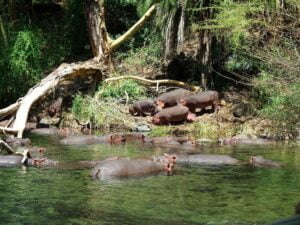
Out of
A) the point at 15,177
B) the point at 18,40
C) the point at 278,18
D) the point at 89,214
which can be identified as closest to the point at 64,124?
the point at 18,40

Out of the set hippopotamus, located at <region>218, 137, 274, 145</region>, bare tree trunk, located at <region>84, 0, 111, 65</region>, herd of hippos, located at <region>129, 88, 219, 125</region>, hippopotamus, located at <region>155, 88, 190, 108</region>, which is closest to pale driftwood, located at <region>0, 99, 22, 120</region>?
herd of hippos, located at <region>129, 88, 219, 125</region>

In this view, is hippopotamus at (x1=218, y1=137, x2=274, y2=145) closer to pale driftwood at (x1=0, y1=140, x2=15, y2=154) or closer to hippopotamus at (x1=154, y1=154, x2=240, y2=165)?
hippopotamus at (x1=154, y1=154, x2=240, y2=165)

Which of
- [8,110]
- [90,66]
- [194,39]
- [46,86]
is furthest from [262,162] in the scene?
[194,39]

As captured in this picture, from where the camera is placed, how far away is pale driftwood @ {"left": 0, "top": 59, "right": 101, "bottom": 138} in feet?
68.2

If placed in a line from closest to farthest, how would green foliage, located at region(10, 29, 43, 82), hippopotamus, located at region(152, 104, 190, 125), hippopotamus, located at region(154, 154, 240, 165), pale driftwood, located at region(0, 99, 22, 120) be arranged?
hippopotamus, located at region(154, 154, 240, 165)
pale driftwood, located at region(0, 99, 22, 120)
hippopotamus, located at region(152, 104, 190, 125)
green foliage, located at region(10, 29, 43, 82)

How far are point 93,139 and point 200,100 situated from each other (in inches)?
199

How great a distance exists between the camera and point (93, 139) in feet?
65.0

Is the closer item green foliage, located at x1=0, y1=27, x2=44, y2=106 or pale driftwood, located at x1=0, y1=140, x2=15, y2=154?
pale driftwood, located at x1=0, y1=140, x2=15, y2=154

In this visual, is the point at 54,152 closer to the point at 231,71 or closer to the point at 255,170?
the point at 255,170

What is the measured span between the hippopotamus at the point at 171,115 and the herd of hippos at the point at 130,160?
210cm

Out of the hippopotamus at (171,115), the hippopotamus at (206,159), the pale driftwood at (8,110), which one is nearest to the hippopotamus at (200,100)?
the hippopotamus at (171,115)

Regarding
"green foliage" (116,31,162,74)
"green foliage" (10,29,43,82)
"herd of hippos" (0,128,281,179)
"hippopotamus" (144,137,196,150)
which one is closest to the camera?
"herd of hippos" (0,128,281,179)

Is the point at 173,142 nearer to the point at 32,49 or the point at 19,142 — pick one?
the point at 19,142

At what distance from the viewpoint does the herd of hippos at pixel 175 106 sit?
2270 cm
